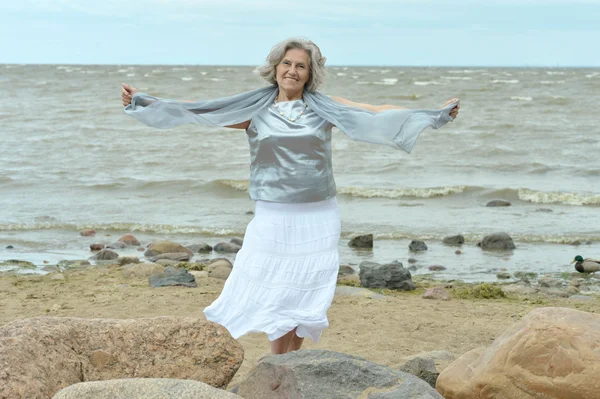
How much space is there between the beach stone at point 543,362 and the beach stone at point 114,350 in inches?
50.1

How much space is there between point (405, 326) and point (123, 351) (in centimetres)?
353

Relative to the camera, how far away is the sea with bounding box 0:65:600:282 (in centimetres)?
1183

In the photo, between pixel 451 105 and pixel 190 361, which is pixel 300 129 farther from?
pixel 190 361

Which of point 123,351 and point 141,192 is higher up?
point 123,351

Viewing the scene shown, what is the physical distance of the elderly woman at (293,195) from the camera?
4715 mm

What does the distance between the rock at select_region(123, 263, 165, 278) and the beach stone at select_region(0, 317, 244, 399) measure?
5.08 meters

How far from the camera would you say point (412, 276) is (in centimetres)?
1009

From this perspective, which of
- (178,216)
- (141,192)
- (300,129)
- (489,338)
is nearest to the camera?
(300,129)

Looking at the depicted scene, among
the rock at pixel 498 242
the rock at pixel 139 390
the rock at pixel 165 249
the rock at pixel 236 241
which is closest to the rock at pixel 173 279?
the rock at pixel 165 249

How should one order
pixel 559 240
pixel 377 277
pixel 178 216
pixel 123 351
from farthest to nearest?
pixel 178 216
pixel 559 240
pixel 377 277
pixel 123 351

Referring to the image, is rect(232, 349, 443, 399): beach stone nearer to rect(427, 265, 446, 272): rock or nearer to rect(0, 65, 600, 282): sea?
rect(0, 65, 600, 282): sea

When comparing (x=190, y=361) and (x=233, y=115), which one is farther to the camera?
(x=233, y=115)

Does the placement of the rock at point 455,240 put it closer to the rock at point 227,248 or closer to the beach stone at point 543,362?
the rock at point 227,248

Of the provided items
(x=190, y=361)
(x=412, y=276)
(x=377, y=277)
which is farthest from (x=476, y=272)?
(x=190, y=361)
